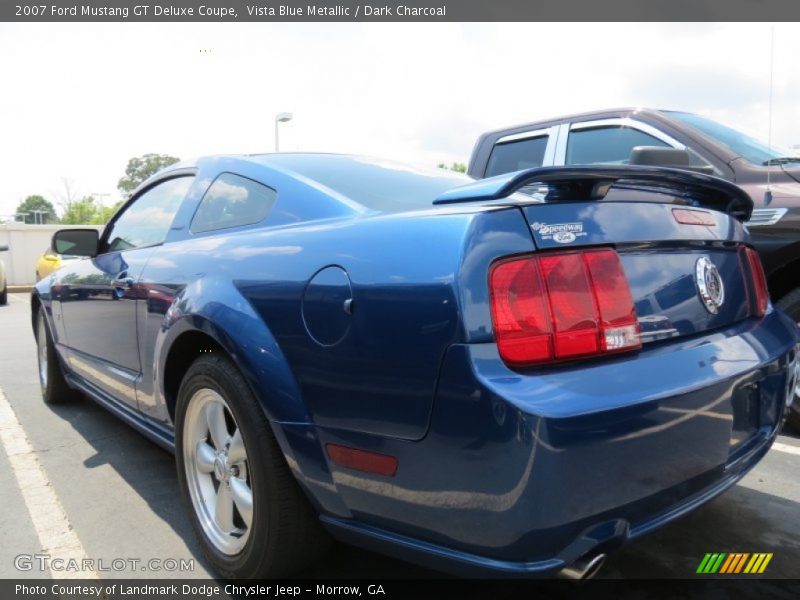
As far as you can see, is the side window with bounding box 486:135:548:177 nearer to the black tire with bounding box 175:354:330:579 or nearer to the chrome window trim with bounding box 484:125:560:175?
the chrome window trim with bounding box 484:125:560:175

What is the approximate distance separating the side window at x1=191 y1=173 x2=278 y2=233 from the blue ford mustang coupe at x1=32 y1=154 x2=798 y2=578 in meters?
0.02

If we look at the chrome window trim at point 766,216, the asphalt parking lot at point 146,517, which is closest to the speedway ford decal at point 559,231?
the asphalt parking lot at point 146,517

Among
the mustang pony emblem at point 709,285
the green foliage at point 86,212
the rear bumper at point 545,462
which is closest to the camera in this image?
the rear bumper at point 545,462

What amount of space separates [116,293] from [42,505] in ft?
3.47

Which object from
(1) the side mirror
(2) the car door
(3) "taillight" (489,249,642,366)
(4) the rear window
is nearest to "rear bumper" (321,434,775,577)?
(3) "taillight" (489,249,642,366)

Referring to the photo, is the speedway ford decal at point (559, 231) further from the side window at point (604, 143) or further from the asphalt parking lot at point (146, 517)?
the side window at point (604, 143)

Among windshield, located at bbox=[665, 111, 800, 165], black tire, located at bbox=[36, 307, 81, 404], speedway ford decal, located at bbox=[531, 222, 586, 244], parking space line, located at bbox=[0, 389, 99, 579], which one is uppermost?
windshield, located at bbox=[665, 111, 800, 165]

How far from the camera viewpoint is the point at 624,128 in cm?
420

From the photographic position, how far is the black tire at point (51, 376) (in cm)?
443

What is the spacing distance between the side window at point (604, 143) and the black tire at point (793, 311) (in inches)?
49.4

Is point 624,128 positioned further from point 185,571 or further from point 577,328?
point 185,571

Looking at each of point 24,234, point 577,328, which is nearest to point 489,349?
point 577,328

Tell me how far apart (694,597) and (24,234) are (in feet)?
72.9

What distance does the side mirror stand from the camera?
3775 mm
